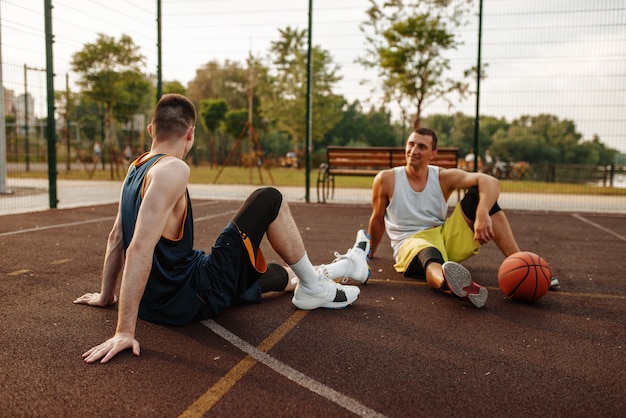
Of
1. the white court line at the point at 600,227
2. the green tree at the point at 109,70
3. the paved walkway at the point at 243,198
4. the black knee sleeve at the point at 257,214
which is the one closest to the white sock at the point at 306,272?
the black knee sleeve at the point at 257,214

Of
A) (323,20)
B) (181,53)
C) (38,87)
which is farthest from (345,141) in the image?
(38,87)

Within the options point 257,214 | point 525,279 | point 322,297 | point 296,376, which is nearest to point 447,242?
point 525,279

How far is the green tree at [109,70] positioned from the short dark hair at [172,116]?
33.8ft

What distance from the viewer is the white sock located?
309 cm

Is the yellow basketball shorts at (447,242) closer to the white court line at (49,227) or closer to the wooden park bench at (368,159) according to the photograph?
the white court line at (49,227)

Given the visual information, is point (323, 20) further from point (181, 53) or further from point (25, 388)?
point (25, 388)

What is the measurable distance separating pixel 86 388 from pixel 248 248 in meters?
1.04

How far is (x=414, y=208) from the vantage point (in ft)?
14.5

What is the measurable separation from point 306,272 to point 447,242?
1553mm

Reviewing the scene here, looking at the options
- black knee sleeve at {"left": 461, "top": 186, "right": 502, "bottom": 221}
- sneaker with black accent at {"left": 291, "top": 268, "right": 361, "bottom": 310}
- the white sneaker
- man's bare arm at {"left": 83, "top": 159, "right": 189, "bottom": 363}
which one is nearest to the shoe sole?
sneaker with black accent at {"left": 291, "top": 268, "right": 361, "bottom": 310}

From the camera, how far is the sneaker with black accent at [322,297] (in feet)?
10.7

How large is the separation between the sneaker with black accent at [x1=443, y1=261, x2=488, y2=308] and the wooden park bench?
6671 mm

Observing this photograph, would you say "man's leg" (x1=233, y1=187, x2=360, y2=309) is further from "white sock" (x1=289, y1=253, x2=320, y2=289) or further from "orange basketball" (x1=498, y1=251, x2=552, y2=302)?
"orange basketball" (x1=498, y1=251, x2=552, y2=302)

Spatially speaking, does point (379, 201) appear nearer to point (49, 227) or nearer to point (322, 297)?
point (322, 297)
